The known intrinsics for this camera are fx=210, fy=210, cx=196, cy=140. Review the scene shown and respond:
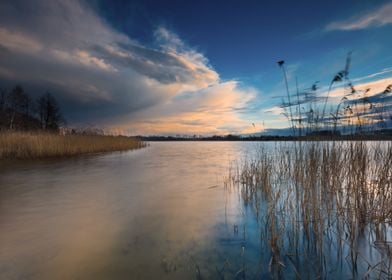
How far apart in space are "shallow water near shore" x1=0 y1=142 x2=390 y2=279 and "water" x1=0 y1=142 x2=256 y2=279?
0.01m

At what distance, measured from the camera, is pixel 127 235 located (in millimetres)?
3033

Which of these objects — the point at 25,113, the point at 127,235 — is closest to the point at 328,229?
the point at 127,235

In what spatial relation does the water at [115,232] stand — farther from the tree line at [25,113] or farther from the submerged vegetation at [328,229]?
the tree line at [25,113]

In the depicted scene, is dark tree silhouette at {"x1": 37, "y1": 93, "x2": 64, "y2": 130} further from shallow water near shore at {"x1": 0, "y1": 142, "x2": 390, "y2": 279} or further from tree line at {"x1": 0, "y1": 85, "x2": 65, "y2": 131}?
shallow water near shore at {"x1": 0, "y1": 142, "x2": 390, "y2": 279}

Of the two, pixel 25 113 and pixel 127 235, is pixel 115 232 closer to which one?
pixel 127 235

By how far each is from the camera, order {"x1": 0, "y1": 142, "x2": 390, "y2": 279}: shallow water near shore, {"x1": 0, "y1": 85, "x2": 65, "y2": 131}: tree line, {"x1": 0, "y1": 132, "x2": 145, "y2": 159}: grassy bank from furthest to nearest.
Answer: {"x1": 0, "y1": 85, "x2": 65, "y2": 131}: tree line, {"x1": 0, "y1": 132, "x2": 145, "y2": 159}: grassy bank, {"x1": 0, "y1": 142, "x2": 390, "y2": 279}: shallow water near shore

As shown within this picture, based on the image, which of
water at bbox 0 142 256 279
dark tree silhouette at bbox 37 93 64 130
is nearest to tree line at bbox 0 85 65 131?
dark tree silhouette at bbox 37 93 64 130

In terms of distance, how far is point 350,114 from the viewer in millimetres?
3529

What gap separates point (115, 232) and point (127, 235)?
233 millimetres

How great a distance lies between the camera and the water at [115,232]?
2211mm

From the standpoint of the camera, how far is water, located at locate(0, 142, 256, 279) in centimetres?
221

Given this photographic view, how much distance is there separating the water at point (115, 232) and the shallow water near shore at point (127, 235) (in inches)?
0.4

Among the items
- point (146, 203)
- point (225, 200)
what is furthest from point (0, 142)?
point (225, 200)

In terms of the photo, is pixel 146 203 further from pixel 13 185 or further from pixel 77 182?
pixel 13 185
